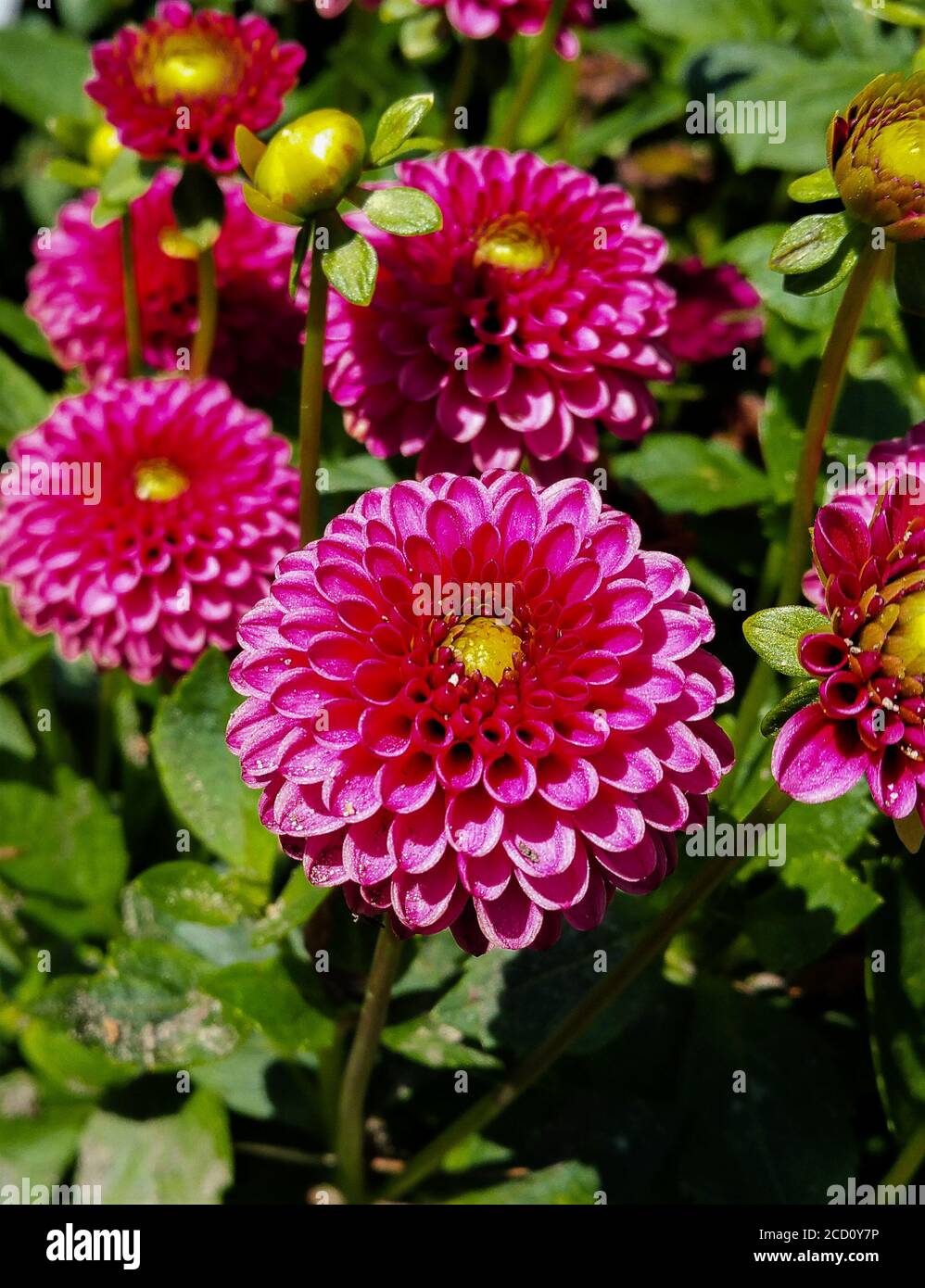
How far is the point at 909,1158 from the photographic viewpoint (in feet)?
3.83

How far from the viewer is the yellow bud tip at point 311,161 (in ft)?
3.13

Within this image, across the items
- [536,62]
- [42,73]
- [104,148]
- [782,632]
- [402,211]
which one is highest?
[42,73]

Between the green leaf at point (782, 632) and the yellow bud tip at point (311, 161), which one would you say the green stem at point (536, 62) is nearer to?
the yellow bud tip at point (311, 161)

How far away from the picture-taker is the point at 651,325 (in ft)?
4.13

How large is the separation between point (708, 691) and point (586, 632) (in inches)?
3.8

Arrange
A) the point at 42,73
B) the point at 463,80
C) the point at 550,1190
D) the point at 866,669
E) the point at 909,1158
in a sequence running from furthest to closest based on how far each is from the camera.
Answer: the point at 42,73
the point at 463,80
the point at 550,1190
the point at 909,1158
the point at 866,669

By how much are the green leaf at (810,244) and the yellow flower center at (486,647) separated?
372mm

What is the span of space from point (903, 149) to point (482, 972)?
0.80 metres

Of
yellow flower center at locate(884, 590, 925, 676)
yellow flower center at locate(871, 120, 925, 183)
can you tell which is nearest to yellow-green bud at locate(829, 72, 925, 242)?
yellow flower center at locate(871, 120, 925, 183)

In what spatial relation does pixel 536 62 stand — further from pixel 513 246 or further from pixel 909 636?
pixel 909 636

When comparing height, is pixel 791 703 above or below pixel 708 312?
below

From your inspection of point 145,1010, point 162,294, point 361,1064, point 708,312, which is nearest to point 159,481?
point 162,294

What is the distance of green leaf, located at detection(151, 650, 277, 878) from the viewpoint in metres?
1.30
